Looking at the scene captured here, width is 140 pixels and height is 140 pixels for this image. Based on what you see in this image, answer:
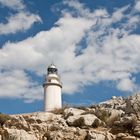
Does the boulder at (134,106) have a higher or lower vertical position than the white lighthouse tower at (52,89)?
lower

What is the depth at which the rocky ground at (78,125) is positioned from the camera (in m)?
30.3

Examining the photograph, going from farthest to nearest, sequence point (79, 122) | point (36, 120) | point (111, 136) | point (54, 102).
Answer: point (54, 102)
point (36, 120)
point (79, 122)
point (111, 136)

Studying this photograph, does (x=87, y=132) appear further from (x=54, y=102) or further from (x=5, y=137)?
(x=54, y=102)

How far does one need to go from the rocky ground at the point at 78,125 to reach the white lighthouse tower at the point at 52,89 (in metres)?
16.0

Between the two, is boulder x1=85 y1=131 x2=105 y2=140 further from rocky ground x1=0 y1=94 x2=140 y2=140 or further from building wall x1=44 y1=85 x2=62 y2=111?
building wall x1=44 y1=85 x2=62 y2=111

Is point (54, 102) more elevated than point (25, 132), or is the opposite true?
point (54, 102)

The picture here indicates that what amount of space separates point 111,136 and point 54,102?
23.0 meters

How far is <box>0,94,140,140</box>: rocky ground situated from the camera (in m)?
30.3

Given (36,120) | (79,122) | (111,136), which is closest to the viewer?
(111,136)

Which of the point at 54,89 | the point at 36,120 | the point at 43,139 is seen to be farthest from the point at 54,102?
the point at 43,139

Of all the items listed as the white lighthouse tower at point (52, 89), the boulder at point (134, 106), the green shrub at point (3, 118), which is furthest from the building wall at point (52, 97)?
the boulder at point (134, 106)

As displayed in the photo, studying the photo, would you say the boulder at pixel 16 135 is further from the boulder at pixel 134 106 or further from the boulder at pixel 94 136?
the boulder at pixel 134 106

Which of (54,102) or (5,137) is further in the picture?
(54,102)

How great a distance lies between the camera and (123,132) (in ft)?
102
